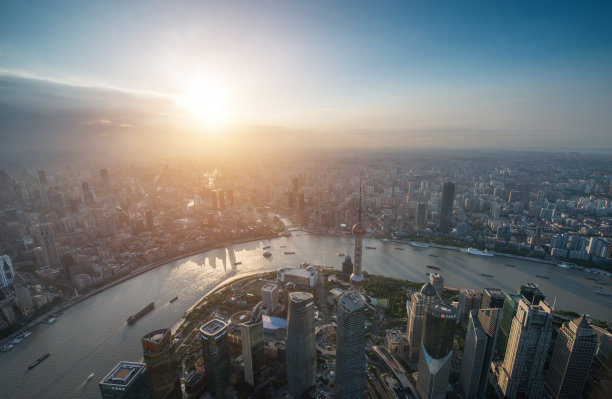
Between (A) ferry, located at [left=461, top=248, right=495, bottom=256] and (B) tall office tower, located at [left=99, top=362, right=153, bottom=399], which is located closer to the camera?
(B) tall office tower, located at [left=99, top=362, right=153, bottom=399]

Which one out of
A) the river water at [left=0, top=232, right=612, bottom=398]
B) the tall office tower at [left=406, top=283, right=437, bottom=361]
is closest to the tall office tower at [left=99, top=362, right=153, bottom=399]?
the river water at [left=0, top=232, right=612, bottom=398]

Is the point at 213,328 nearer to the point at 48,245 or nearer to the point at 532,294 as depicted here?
the point at 532,294

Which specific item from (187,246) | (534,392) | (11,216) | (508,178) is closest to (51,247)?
(187,246)

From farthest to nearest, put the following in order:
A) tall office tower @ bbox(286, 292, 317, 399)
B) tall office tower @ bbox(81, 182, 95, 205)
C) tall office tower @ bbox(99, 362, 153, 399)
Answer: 1. tall office tower @ bbox(81, 182, 95, 205)
2. tall office tower @ bbox(286, 292, 317, 399)
3. tall office tower @ bbox(99, 362, 153, 399)

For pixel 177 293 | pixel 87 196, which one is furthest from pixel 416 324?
pixel 87 196

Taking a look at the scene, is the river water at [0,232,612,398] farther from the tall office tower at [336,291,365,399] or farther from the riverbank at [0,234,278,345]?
the tall office tower at [336,291,365,399]

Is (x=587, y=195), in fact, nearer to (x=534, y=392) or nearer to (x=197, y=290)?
(x=534, y=392)

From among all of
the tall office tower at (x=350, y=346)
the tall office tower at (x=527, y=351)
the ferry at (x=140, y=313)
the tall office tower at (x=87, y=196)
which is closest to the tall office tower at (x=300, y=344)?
the tall office tower at (x=350, y=346)
